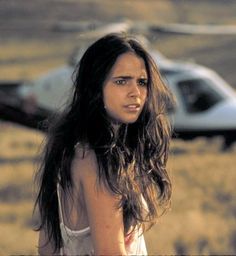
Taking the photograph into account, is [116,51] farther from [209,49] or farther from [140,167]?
[209,49]

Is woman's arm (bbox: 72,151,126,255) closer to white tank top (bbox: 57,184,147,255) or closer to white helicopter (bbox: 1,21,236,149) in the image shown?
white tank top (bbox: 57,184,147,255)

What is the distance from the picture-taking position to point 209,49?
142 feet

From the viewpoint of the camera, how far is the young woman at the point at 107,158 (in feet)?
6.82

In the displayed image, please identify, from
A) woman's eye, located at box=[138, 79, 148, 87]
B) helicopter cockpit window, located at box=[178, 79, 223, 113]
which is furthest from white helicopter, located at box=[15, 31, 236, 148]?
woman's eye, located at box=[138, 79, 148, 87]

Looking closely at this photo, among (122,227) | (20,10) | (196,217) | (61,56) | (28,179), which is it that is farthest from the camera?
(20,10)

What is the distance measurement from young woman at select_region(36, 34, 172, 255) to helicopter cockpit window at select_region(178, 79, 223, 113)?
10.6m

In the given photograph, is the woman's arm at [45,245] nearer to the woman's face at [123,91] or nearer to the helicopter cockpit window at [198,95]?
the woman's face at [123,91]

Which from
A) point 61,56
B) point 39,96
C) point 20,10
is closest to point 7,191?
point 39,96

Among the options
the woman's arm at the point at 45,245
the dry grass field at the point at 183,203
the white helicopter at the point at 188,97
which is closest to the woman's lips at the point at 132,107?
the woman's arm at the point at 45,245

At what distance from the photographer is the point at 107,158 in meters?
2.11

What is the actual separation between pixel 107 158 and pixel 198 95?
11050 mm

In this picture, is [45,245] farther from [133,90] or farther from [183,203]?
[183,203]

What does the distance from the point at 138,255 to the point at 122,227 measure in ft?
0.51

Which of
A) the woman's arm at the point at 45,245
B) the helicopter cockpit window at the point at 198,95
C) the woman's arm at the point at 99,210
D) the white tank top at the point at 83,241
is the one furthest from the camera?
the helicopter cockpit window at the point at 198,95
